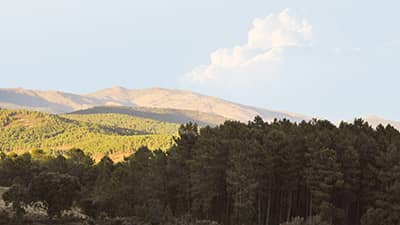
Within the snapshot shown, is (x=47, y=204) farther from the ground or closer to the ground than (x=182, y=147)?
closer to the ground

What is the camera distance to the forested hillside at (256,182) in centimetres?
5806

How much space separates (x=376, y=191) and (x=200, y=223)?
840 inches

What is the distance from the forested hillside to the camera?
58062 mm

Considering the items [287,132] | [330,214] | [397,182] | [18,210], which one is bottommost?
[18,210]

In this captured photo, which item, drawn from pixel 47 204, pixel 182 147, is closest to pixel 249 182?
pixel 182 147

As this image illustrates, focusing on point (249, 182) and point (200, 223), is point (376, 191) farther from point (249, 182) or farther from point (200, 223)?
point (200, 223)

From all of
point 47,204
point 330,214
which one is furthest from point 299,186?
point 47,204

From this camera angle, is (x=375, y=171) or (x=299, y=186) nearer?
(x=375, y=171)

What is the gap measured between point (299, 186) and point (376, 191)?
1295 centimetres

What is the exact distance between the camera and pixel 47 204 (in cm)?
7369

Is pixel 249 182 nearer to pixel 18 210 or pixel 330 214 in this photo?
pixel 330 214

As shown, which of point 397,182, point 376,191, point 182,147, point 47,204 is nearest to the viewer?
point 397,182

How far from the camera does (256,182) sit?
63.2 m

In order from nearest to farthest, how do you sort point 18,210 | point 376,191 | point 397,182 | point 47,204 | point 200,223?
point 397,182, point 376,191, point 200,223, point 18,210, point 47,204
